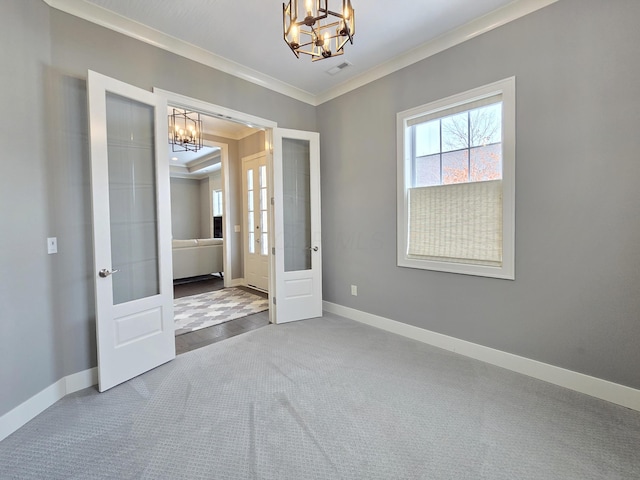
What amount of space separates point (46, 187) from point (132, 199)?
0.54 meters

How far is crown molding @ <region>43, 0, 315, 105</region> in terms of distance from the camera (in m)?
2.17

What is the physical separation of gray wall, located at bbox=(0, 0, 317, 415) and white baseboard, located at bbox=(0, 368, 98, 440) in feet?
0.13

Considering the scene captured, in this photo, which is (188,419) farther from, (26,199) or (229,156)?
(229,156)

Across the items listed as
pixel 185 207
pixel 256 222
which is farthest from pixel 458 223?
pixel 185 207

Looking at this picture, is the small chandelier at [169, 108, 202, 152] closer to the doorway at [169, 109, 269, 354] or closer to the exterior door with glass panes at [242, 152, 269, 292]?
the doorway at [169, 109, 269, 354]

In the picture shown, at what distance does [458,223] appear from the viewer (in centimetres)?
271

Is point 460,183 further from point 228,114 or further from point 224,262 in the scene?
point 224,262

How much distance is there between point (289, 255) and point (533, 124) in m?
2.78

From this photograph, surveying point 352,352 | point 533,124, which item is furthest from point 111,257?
point 533,124

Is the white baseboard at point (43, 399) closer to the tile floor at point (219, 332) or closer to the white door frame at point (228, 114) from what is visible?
the tile floor at point (219, 332)

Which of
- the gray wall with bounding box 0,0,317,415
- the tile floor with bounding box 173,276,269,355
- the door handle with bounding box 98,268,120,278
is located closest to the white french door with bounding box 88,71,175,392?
the door handle with bounding box 98,268,120,278

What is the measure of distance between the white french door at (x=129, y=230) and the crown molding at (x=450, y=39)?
2255 millimetres

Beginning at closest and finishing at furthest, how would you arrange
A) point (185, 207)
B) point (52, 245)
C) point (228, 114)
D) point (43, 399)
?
point (43, 399) < point (52, 245) < point (228, 114) < point (185, 207)

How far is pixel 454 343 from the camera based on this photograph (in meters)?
2.74
